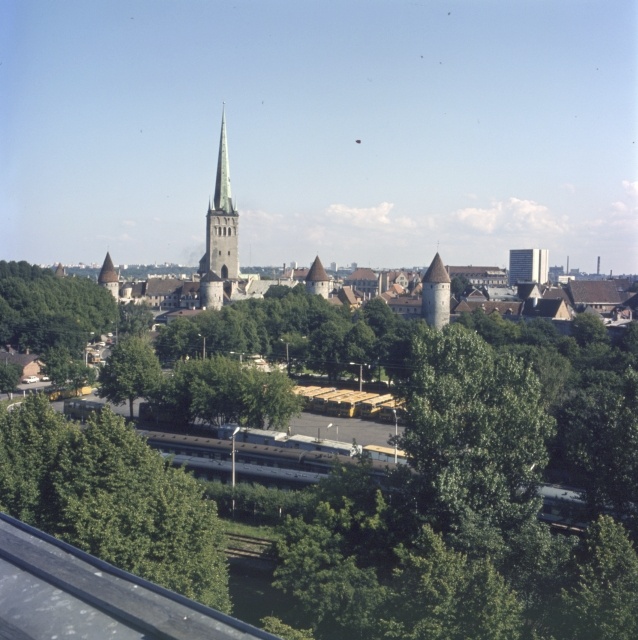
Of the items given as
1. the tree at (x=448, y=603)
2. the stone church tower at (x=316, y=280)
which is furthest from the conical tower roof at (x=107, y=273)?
the tree at (x=448, y=603)

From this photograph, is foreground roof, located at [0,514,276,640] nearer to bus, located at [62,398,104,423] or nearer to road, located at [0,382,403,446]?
road, located at [0,382,403,446]

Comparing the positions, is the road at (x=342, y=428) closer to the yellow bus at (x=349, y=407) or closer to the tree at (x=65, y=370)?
the yellow bus at (x=349, y=407)

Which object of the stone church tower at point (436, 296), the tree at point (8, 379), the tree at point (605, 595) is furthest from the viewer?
the stone church tower at point (436, 296)

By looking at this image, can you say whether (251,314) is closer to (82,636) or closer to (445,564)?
(445,564)

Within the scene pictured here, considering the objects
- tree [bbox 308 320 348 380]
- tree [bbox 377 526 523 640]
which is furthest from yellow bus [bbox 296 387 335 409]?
tree [bbox 377 526 523 640]

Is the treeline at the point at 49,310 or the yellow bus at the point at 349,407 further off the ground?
the treeline at the point at 49,310

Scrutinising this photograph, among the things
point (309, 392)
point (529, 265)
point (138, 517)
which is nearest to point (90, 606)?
point (138, 517)

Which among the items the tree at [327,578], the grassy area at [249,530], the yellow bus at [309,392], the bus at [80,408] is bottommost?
the grassy area at [249,530]

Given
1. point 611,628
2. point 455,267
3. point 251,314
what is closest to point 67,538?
point 611,628
